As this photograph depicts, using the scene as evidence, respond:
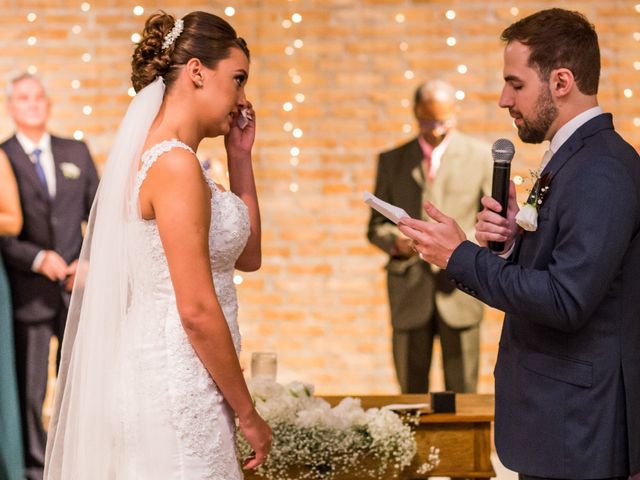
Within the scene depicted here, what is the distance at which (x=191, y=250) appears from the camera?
239cm

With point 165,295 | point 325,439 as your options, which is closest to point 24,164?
point 325,439

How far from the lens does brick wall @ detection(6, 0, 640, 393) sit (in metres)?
6.75

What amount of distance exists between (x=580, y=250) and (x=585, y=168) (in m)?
0.21

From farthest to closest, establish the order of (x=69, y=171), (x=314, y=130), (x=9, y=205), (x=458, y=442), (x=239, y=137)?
(x=314, y=130)
(x=69, y=171)
(x=9, y=205)
(x=458, y=442)
(x=239, y=137)

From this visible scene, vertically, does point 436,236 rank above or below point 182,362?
above

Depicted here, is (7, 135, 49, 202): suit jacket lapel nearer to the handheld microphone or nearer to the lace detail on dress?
the lace detail on dress

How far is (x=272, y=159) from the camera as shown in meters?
6.81

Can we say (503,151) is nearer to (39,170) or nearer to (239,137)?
(239,137)

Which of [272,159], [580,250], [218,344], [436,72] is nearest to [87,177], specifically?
[272,159]

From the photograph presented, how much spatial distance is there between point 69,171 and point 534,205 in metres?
3.92

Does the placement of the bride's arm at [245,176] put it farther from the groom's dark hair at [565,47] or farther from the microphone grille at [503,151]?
the groom's dark hair at [565,47]

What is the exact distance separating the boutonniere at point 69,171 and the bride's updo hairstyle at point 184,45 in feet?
11.1

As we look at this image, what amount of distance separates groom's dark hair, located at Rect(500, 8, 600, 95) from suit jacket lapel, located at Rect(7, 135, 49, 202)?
3927mm

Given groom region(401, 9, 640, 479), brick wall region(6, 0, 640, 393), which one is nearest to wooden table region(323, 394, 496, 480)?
groom region(401, 9, 640, 479)
